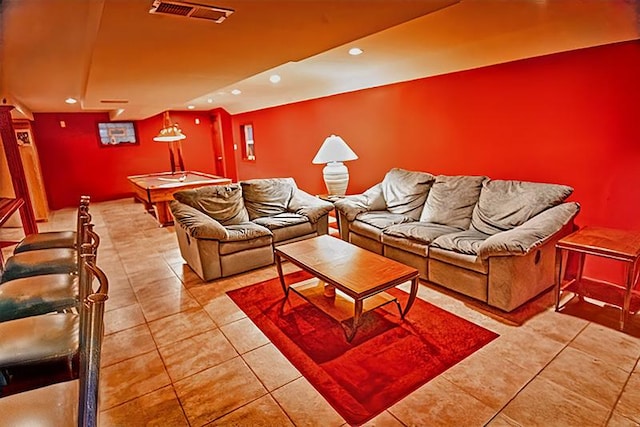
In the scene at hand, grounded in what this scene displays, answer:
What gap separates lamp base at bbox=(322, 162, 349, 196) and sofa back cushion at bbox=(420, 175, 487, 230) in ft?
4.32

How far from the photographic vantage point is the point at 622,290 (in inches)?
118

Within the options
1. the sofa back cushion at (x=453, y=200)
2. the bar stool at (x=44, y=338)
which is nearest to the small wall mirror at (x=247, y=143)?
the sofa back cushion at (x=453, y=200)

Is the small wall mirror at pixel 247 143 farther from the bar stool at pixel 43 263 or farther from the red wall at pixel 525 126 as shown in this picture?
the bar stool at pixel 43 263

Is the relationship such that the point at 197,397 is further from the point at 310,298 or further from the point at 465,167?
the point at 465,167

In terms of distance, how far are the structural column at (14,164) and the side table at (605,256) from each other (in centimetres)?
605

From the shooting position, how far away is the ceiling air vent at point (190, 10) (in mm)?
1563

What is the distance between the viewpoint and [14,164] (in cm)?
470

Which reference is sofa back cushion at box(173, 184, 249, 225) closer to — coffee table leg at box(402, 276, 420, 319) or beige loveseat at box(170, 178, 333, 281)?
beige loveseat at box(170, 178, 333, 281)

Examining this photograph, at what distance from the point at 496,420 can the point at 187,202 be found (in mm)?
3491

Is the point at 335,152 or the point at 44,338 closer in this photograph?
the point at 44,338

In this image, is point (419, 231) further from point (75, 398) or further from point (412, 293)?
point (75, 398)

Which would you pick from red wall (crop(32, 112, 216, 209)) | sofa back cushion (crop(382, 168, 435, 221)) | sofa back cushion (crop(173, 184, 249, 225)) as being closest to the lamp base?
sofa back cushion (crop(382, 168, 435, 221))

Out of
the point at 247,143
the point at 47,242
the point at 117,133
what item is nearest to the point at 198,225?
the point at 47,242

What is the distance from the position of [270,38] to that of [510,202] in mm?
2499
